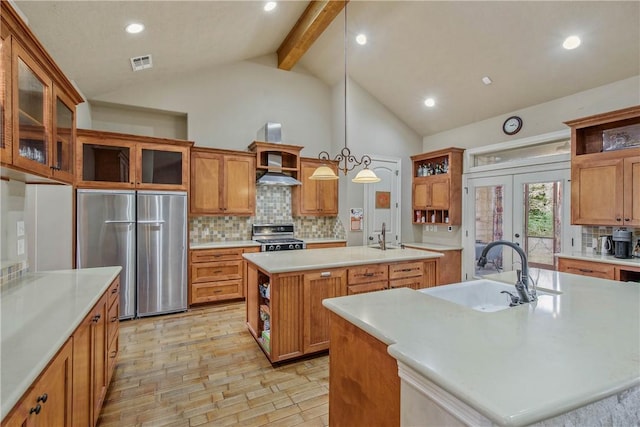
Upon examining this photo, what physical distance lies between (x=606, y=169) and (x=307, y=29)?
4053 mm

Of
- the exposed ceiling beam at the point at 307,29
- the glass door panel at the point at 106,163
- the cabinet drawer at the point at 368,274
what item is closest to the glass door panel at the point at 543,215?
the cabinet drawer at the point at 368,274

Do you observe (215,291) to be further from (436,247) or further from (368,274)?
(436,247)

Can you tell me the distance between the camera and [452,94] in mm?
4871

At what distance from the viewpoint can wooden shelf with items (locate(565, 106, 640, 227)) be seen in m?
3.29

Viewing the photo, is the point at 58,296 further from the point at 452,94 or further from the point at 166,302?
the point at 452,94

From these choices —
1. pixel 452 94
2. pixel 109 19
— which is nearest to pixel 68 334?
pixel 109 19

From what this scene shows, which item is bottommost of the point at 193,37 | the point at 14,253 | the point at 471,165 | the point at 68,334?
the point at 68,334

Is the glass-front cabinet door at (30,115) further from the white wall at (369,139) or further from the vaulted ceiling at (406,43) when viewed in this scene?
the white wall at (369,139)

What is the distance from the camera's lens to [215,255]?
442 centimetres

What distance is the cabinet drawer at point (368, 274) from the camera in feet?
9.76

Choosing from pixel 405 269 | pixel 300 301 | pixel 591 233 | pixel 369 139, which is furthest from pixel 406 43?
pixel 300 301

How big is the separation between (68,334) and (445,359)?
1.45m

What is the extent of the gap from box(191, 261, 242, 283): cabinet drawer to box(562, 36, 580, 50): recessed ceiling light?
487 cm

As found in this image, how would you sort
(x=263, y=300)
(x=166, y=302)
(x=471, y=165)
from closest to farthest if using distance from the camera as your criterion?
(x=263, y=300) → (x=166, y=302) → (x=471, y=165)
